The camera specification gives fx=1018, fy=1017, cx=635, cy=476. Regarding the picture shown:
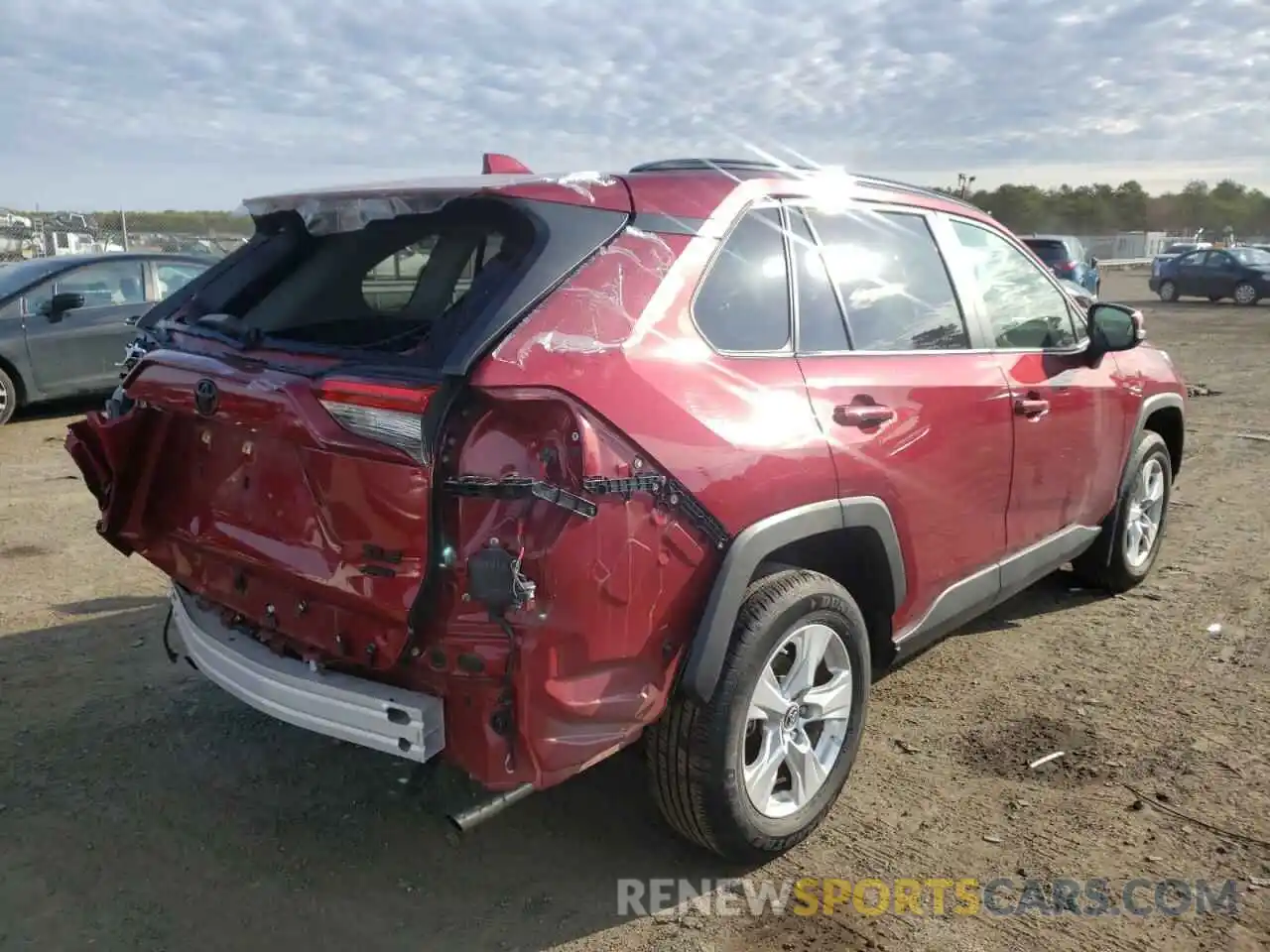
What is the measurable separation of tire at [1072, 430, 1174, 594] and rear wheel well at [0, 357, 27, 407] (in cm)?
896

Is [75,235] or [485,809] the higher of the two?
[75,235]

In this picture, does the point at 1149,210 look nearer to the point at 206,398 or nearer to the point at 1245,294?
the point at 1245,294

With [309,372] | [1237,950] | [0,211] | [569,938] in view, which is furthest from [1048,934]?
[0,211]

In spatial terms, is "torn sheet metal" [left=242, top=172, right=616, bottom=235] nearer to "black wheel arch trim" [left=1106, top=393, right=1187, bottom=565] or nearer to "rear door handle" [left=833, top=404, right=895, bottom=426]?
"rear door handle" [left=833, top=404, right=895, bottom=426]

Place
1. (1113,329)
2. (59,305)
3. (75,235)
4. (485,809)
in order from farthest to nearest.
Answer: (75,235) → (59,305) → (1113,329) → (485,809)

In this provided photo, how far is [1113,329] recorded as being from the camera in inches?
173

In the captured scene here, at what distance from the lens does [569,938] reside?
267 centimetres

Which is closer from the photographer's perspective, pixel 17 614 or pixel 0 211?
pixel 17 614

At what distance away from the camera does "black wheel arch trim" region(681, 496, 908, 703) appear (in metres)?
2.56

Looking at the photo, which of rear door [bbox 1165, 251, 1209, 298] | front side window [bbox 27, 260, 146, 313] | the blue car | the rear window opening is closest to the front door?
front side window [bbox 27, 260, 146, 313]

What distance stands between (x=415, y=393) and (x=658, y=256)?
0.79 m

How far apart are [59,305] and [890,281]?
28.5 feet

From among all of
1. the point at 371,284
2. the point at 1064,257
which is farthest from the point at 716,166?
the point at 1064,257

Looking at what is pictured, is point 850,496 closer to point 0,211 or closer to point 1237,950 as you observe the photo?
point 1237,950
